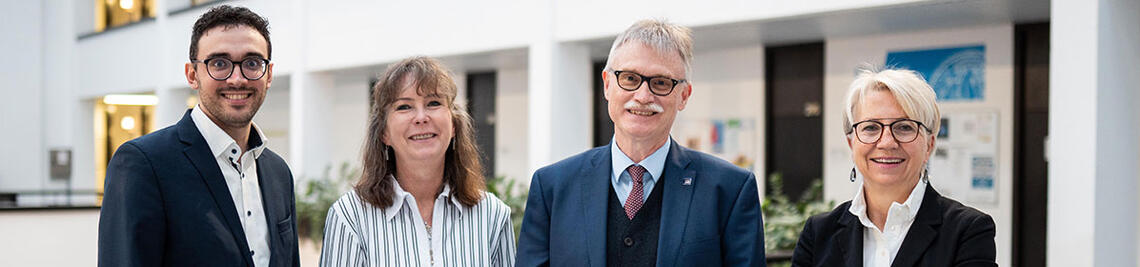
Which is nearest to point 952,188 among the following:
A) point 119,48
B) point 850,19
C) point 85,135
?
point 850,19

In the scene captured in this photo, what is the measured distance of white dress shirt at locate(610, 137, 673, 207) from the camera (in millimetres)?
2814

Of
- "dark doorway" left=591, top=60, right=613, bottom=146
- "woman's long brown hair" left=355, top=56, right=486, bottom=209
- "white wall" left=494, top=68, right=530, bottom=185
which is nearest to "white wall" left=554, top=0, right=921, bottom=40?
"dark doorway" left=591, top=60, right=613, bottom=146

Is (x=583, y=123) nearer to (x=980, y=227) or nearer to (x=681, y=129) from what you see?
(x=681, y=129)

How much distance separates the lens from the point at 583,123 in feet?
34.0

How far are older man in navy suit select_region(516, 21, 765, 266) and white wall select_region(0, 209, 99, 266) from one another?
460cm

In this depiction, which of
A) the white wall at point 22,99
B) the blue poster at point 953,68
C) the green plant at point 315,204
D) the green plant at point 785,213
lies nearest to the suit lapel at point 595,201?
the green plant at point 785,213

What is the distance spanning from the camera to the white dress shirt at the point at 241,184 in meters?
2.95

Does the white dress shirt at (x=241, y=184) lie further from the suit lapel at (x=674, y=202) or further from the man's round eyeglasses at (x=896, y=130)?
the man's round eyeglasses at (x=896, y=130)

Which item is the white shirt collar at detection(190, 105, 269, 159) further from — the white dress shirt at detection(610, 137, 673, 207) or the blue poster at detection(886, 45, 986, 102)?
the blue poster at detection(886, 45, 986, 102)

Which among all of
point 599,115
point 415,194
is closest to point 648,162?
point 415,194

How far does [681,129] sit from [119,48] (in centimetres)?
1310

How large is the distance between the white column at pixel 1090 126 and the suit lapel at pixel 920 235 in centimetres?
397

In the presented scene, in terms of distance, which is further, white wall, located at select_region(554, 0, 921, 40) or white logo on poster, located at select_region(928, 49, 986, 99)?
white logo on poster, located at select_region(928, 49, 986, 99)

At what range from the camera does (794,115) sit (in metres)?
9.99
